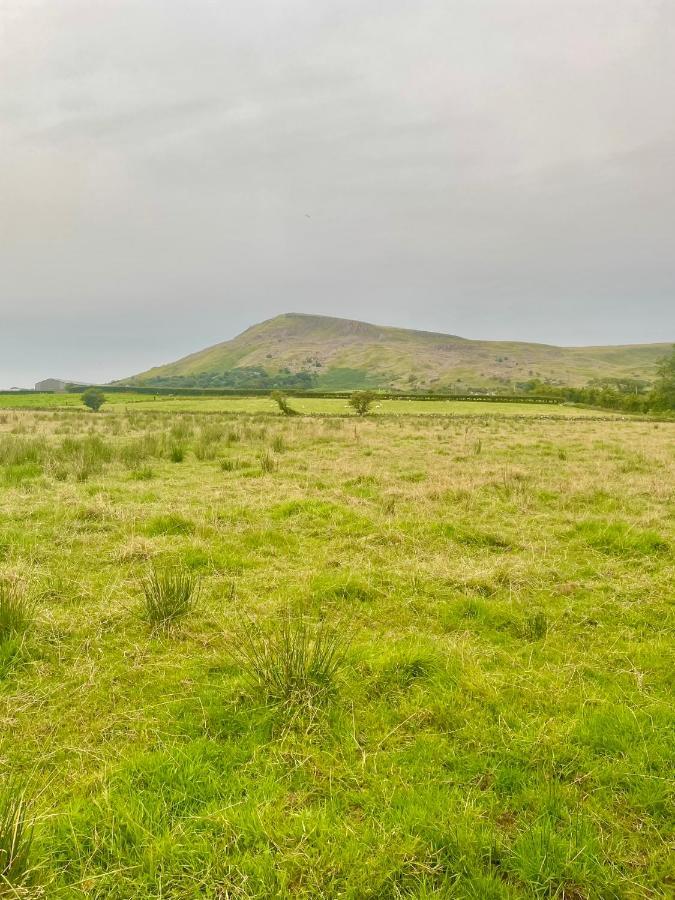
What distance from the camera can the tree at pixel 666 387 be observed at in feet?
264

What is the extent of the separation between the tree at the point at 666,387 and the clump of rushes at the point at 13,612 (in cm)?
9453

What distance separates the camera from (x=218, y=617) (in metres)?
4.97

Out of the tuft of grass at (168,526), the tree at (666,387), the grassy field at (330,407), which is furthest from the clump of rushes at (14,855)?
the tree at (666,387)

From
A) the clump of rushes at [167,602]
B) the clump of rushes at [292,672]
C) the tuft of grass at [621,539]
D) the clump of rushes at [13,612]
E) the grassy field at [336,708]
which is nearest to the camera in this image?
the grassy field at [336,708]

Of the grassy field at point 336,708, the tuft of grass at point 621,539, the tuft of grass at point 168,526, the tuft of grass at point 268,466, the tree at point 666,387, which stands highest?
the tree at point 666,387

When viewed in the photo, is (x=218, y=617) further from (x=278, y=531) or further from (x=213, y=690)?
(x=278, y=531)

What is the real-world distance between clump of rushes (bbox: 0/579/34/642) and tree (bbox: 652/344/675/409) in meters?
94.5

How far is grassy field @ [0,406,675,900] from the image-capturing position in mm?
2381

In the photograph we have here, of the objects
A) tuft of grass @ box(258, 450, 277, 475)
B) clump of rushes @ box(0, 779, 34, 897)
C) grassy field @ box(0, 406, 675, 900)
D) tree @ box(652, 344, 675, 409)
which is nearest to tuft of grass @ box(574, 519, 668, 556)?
grassy field @ box(0, 406, 675, 900)

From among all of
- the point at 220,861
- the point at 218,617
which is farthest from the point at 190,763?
the point at 218,617

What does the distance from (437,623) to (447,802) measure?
2.30 meters

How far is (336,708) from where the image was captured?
3539 millimetres

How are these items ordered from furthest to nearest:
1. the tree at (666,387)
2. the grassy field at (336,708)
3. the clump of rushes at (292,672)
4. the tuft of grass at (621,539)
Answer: the tree at (666,387), the tuft of grass at (621,539), the clump of rushes at (292,672), the grassy field at (336,708)

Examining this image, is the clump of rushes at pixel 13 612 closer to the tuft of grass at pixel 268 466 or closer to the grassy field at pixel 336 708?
the grassy field at pixel 336 708
